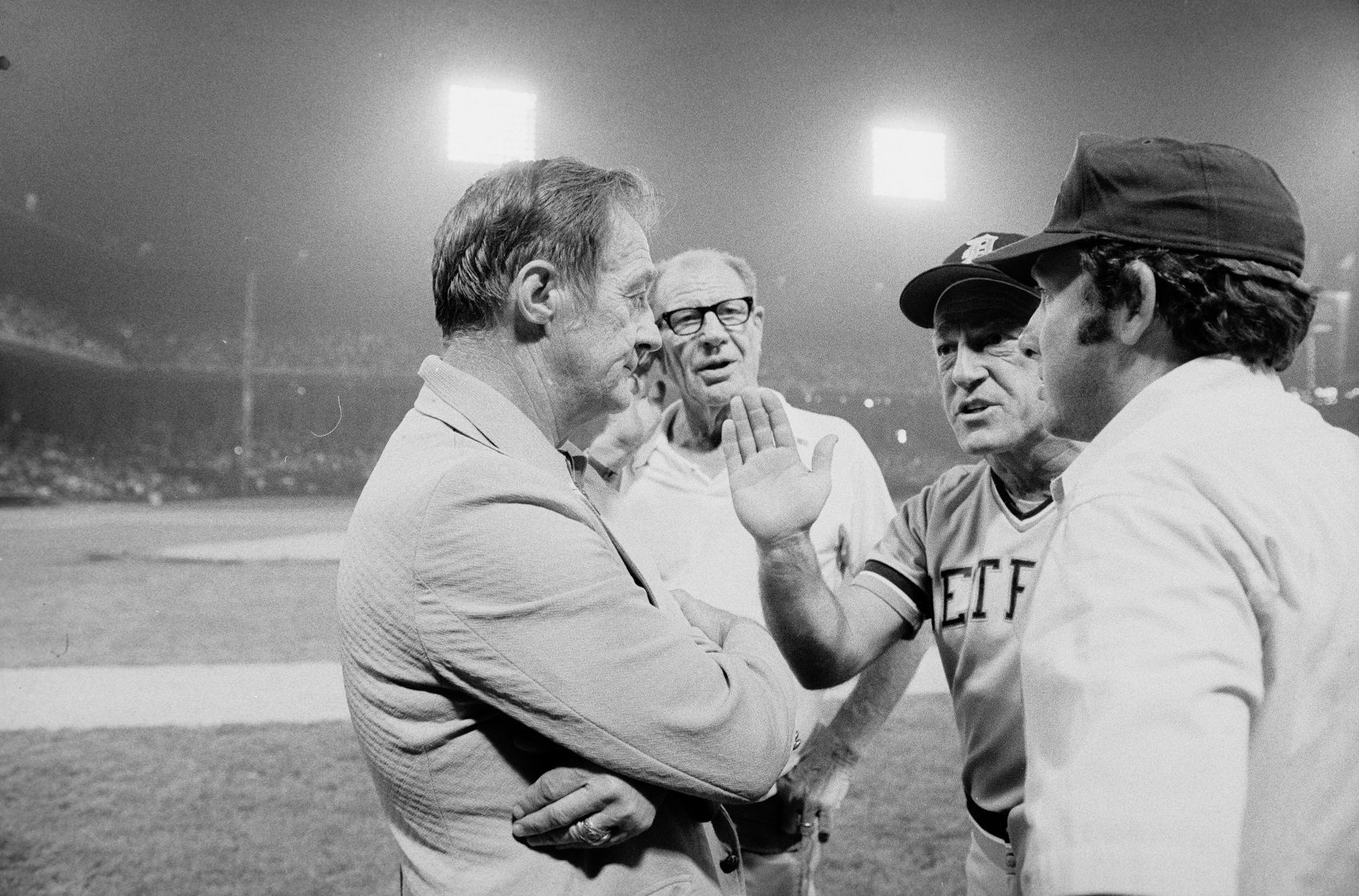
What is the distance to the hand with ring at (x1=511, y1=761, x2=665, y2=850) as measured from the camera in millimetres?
836

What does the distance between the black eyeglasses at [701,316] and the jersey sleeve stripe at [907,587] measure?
2.40ft

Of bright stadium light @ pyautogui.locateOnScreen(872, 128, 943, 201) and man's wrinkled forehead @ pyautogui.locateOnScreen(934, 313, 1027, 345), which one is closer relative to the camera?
man's wrinkled forehead @ pyautogui.locateOnScreen(934, 313, 1027, 345)

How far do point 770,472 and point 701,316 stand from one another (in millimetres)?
781

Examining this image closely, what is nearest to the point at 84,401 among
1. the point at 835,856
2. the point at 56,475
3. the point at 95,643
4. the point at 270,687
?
the point at 56,475

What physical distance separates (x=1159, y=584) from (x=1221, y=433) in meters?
0.17

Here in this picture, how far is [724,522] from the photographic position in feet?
6.55

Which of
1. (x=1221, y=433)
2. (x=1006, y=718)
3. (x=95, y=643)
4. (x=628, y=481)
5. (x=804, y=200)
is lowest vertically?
(x=95, y=643)

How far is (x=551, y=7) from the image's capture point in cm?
640

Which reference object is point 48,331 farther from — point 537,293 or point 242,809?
point 537,293

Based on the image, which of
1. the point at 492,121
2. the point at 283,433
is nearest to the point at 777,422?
the point at 492,121

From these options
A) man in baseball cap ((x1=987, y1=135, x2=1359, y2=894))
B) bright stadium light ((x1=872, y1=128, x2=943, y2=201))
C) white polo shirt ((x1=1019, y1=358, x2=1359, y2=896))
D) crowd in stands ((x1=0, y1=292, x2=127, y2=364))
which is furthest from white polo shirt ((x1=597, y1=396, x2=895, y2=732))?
crowd in stands ((x1=0, y1=292, x2=127, y2=364))

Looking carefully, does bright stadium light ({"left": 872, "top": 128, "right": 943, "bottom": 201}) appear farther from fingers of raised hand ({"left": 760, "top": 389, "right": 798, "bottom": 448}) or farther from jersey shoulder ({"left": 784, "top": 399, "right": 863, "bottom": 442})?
fingers of raised hand ({"left": 760, "top": 389, "right": 798, "bottom": 448})

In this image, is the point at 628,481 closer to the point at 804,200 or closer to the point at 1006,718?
the point at 1006,718

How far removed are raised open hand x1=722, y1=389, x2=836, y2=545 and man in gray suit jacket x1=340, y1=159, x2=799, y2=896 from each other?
254 mm
